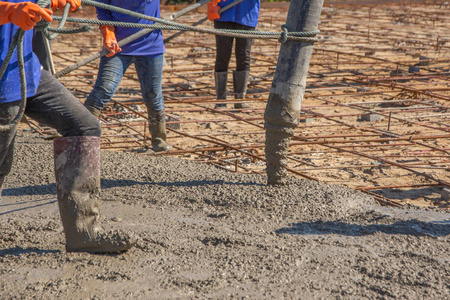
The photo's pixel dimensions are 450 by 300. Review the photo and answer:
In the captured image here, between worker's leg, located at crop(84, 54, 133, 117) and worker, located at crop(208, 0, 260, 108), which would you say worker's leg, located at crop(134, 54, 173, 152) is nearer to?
worker's leg, located at crop(84, 54, 133, 117)

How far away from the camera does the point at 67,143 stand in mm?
2371

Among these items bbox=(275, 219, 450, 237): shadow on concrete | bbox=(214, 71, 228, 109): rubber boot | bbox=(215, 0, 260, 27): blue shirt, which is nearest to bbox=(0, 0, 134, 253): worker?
bbox=(275, 219, 450, 237): shadow on concrete

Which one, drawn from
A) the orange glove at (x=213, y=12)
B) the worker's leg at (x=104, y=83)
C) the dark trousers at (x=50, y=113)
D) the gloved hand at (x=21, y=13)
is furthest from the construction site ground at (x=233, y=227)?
the orange glove at (x=213, y=12)

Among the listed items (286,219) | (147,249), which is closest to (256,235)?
(286,219)

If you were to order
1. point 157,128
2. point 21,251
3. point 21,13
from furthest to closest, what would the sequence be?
point 157,128 → point 21,251 → point 21,13

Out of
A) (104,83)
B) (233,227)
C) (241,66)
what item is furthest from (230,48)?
(233,227)

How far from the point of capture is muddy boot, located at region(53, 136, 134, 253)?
7.80 feet

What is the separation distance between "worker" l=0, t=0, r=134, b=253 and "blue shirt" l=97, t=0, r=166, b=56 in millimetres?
1582

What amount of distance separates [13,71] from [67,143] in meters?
0.37

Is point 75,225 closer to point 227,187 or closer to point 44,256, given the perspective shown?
point 44,256

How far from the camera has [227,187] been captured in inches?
130

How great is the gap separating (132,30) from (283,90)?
53.6 inches

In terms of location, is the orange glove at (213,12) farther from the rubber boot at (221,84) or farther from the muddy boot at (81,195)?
the muddy boot at (81,195)

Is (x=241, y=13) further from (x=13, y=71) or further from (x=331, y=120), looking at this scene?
(x=13, y=71)
